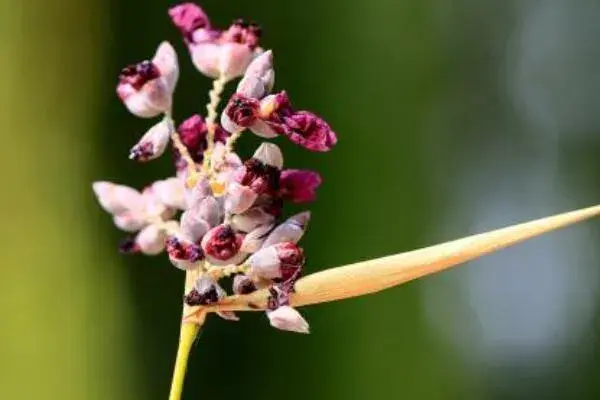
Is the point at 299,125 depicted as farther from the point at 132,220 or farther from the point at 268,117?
the point at 132,220

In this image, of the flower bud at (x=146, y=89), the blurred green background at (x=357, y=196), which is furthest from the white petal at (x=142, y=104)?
the blurred green background at (x=357, y=196)

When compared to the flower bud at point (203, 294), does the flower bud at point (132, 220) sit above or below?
above

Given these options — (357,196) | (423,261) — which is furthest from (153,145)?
(357,196)

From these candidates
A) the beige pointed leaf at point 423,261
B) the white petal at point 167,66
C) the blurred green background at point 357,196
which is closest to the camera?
the beige pointed leaf at point 423,261

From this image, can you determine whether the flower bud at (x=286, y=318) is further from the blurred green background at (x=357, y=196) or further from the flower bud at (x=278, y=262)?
the blurred green background at (x=357, y=196)

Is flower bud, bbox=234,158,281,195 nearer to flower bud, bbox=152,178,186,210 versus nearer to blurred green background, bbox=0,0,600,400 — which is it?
flower bud, bbox=152,178,186,210

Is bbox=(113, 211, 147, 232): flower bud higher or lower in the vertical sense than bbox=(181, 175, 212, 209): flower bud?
lower

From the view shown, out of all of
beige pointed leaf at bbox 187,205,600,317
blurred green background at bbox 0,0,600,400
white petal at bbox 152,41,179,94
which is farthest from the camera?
blurred green background at bbox 0,0,600,400

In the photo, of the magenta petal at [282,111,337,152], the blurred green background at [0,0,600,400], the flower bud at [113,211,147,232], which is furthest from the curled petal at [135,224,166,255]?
the blurred green background at [0,0,600,400]
